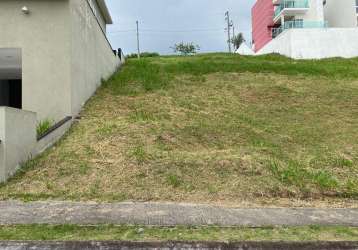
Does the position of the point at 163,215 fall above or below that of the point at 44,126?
below

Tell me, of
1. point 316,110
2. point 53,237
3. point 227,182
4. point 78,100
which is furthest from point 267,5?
point 53,237

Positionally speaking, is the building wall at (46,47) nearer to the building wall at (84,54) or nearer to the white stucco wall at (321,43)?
the building wall at (84,54)

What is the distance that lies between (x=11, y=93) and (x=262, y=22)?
114ft

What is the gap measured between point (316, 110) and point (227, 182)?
7.03 metres

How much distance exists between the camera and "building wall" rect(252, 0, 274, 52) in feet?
141

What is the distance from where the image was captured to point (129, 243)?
452 cm

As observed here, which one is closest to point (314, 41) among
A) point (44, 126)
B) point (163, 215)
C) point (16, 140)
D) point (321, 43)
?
point (321, 43)

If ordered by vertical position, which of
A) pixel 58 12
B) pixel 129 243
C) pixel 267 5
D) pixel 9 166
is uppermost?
pixel 267 5

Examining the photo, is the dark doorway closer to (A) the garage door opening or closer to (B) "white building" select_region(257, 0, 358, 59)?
(A) the garage door opening

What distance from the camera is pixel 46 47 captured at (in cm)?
1048

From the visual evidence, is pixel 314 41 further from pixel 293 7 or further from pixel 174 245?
pixel 174 245

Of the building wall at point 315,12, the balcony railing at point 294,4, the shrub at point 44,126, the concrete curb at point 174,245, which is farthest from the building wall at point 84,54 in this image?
the building wall at point 315,12

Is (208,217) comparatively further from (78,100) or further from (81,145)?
(78,100)

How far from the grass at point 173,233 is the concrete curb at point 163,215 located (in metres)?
0.23
